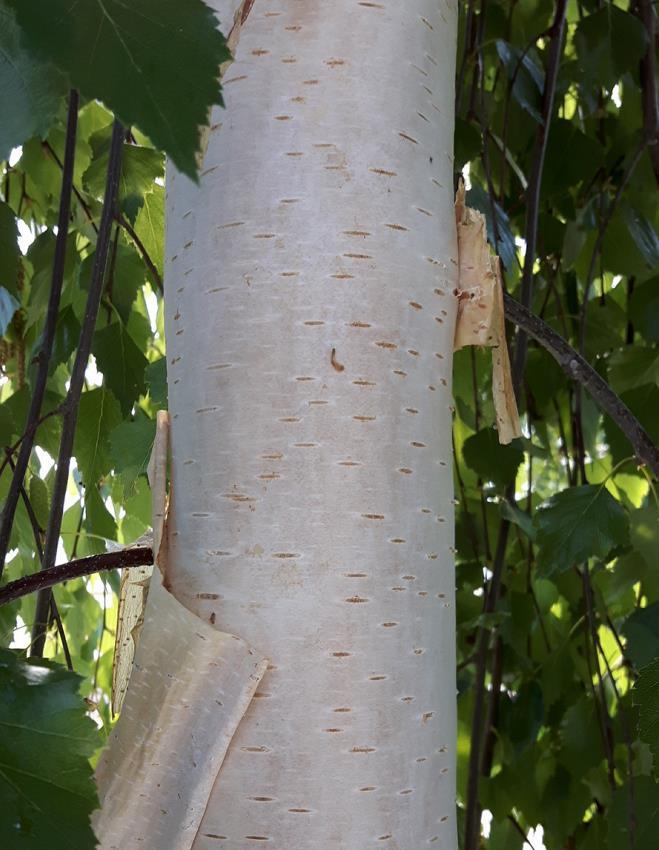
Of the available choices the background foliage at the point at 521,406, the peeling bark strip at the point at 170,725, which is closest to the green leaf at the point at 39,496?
the background foliage at the point at 521,406

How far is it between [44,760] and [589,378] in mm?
297

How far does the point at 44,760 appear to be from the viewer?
0.27 m

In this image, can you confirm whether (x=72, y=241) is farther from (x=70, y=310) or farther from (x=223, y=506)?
(x=223, y=506)

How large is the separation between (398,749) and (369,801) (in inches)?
0.7

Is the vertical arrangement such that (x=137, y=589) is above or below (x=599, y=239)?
below

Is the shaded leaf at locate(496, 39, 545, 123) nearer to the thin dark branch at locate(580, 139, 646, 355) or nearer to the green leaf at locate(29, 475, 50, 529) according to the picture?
the thin dark branch at locate(580, 139, 646, 355)

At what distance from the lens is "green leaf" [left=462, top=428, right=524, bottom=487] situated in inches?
30.5

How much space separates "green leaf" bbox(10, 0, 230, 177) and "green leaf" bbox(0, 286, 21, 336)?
1.33 feet

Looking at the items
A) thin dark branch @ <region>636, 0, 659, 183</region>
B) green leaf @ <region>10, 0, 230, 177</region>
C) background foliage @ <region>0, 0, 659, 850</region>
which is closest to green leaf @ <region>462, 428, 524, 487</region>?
background foliage @ <region>0, 0, 659, 850</region>

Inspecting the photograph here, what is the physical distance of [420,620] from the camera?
35cm

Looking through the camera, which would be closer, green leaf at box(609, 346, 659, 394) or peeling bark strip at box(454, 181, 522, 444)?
peeling bark strip at box(454, 181, 522, 444)

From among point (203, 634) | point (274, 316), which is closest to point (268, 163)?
point (274, 316)

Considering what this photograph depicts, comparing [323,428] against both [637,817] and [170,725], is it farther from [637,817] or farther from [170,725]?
[637,817]

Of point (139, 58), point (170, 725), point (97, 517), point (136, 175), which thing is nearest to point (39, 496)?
point (97, 517)
